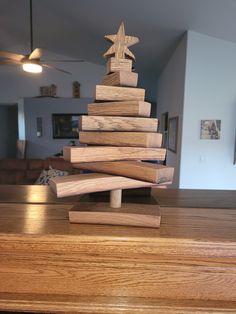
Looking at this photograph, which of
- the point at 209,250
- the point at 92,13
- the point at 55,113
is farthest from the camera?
the point at 55,113

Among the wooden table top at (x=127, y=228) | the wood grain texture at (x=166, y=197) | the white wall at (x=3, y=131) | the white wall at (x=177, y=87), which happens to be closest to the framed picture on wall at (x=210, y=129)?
the white wall at (x=177, y=87)

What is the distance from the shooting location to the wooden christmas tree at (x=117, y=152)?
58cm

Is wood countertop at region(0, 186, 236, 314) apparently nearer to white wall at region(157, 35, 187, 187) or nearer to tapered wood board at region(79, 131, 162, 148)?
tapered wood board at region(79, 131, 162, 148)

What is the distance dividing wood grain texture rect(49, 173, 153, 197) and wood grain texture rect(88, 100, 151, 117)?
6.6 inches

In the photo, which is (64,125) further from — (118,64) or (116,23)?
(118,64)

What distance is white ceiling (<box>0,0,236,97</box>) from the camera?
2488 mm

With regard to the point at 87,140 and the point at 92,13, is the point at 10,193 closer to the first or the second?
the point at 87,140

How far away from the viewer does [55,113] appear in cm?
655

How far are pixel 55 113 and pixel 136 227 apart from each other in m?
6.38

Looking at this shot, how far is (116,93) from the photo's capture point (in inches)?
25.0

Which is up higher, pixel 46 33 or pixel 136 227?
pixel 46 33

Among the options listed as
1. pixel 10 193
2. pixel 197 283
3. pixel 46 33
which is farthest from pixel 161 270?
pixel 46 33

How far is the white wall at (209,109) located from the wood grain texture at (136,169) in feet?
8.67

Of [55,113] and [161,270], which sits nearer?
[161,270]
